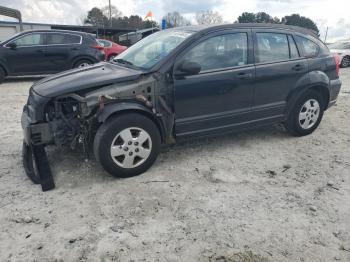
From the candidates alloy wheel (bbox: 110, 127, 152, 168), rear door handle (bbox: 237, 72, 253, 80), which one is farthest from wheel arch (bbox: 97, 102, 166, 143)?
rear door handle (bbox: 237, 72, 253, 80)

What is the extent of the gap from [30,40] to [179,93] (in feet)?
24.6

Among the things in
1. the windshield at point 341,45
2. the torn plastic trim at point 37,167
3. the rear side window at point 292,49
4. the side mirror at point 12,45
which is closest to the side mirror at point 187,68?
the rear side window at point 292,49

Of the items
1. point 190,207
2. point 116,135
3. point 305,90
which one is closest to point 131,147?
point 116,135

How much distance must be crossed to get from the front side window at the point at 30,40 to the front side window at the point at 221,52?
24.0 ft

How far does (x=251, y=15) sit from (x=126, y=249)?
41.9 meters

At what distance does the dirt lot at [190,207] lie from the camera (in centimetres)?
255

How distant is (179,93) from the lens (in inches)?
151

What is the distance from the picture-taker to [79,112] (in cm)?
355

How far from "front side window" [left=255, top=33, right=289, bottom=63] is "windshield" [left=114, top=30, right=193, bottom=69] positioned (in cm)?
104

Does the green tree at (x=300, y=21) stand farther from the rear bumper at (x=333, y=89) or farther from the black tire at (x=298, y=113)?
the black tire at (x=298, y=113)

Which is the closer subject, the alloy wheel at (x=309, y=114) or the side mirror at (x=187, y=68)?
the side mirror at (x=187, y=68)

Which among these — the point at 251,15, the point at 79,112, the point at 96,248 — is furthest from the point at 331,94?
the point at 251,15

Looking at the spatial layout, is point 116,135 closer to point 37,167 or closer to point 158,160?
point 158,160

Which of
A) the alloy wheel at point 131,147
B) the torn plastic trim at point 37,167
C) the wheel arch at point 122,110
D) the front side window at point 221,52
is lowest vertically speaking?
the torn plastic trim at point 37,167
